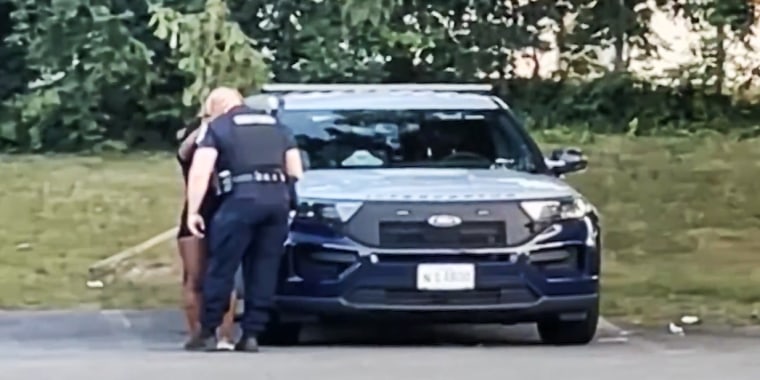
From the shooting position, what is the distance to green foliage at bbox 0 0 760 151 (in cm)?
2614

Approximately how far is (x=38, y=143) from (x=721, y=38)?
11277 mm

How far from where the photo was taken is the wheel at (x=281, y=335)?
11078mm

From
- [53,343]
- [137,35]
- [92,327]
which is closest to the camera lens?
[53,343]

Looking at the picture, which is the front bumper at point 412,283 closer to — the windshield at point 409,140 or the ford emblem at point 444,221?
the ford emblem at point 444,221

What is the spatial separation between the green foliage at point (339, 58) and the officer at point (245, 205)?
14.9 m

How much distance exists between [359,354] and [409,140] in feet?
7.06

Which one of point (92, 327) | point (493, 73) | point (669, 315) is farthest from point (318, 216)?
point (493, 73)

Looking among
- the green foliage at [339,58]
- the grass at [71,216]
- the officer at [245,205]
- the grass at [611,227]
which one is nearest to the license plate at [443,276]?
the officer at [245,205]

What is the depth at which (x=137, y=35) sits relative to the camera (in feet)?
87.7

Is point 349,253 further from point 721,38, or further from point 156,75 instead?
point 721,38

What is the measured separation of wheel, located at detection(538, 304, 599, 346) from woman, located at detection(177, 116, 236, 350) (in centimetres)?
189

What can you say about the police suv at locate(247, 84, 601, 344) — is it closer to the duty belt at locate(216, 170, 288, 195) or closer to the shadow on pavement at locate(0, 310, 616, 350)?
the duty belt at locate(216, 170, 288, 195)

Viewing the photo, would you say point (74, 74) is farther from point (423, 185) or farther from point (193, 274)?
point (423, 185)

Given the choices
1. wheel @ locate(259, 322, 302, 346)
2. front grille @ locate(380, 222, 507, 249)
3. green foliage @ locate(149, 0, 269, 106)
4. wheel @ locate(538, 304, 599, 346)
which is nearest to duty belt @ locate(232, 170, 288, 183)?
front grille @ locate(380, 222, 507, 249)
